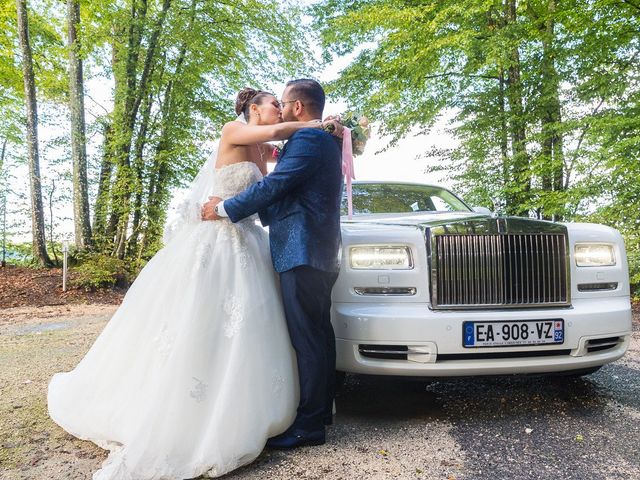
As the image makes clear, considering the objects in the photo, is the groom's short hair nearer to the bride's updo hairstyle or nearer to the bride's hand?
the bride's hand

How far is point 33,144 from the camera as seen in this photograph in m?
11.4

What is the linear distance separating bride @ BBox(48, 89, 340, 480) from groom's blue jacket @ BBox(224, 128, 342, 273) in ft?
0.43

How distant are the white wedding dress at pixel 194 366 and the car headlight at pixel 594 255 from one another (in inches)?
74.1

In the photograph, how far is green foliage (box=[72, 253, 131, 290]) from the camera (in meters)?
9.45

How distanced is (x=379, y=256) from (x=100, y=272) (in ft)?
27.0

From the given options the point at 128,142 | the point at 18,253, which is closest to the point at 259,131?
the point at 128,142

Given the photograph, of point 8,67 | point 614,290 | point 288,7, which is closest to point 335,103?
point 288,7

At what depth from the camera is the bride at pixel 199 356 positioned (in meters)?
2.18

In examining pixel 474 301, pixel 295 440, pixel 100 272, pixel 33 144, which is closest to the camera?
pixel 295 440

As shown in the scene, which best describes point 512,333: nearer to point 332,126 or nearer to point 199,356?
point 332,126

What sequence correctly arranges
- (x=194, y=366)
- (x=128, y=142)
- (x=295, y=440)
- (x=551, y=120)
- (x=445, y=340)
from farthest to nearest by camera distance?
(x=551, y=120), (x=128, y=142), (x=445, y=340), (x=295, y=440), (x=194, y=366)

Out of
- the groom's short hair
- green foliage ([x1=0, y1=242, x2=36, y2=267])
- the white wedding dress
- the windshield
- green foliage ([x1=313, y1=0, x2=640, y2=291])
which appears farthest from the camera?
green foliage ([x1=0, y1=242, x2=36, y2=267])

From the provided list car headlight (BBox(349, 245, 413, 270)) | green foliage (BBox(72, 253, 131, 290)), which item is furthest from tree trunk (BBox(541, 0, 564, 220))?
green foliage (BBox(72, 253, 131, 290))

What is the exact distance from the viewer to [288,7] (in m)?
14.0
